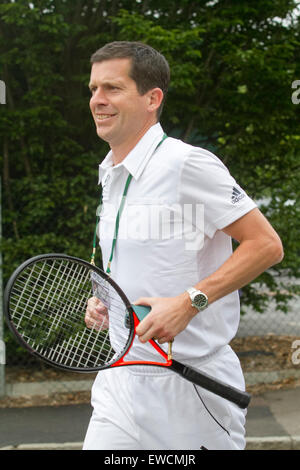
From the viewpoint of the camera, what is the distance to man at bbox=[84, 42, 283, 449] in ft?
6.71

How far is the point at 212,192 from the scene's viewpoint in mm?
2064

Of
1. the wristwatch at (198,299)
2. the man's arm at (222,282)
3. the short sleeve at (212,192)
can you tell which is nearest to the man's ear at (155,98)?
the short sleeve at (212,192)

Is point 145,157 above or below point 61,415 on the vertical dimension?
above

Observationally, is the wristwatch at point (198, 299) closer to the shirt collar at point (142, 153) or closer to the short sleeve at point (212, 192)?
the short sleeve at point (212, 192)

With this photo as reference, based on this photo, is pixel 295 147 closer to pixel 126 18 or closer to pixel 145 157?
pixel 126 18

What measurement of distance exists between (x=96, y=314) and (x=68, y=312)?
237mm

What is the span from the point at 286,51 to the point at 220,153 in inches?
47.9

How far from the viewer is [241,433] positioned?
7.52 feet

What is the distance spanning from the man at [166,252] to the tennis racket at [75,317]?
0.08 metres

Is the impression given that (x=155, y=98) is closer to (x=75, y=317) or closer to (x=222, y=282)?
(x=222, y=282)

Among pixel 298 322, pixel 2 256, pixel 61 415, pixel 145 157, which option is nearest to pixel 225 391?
pixel 145 157

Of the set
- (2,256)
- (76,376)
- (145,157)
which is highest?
(145,157)

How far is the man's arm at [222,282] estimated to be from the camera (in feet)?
6.36

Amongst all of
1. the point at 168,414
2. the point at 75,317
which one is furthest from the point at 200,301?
the point at 75,317
